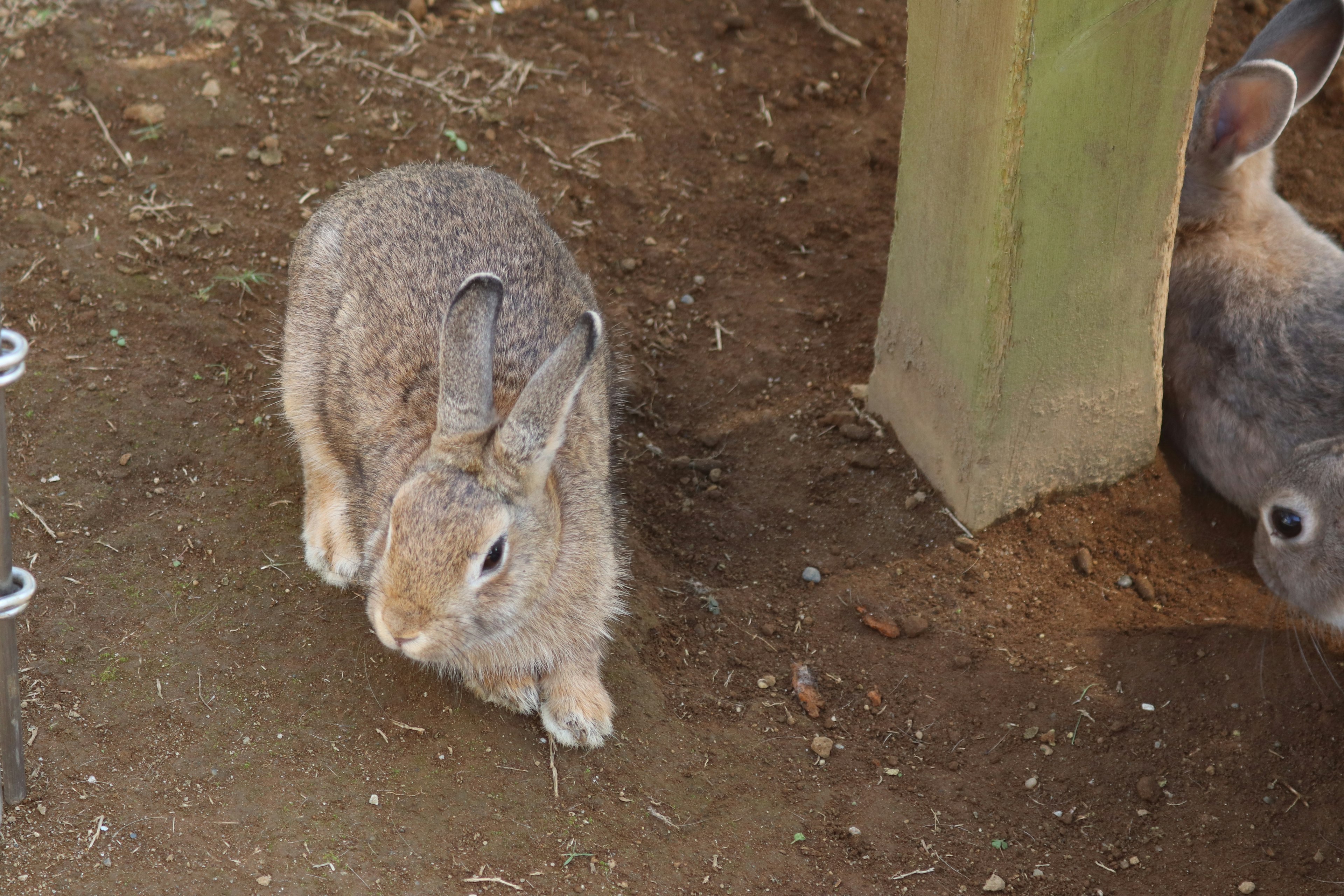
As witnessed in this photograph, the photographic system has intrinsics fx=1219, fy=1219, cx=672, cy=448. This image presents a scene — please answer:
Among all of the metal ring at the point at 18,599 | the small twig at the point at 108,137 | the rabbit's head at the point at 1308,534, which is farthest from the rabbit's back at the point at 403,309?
the rabbit's head at the point at 1308,534

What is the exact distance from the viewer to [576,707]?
153 inches

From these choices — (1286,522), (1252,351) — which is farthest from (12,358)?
(1252,351)

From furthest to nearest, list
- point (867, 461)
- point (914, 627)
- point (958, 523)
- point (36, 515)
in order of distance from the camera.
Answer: point (867, 461)
point (958, 523)
point (914, 627)
point (36, 515)

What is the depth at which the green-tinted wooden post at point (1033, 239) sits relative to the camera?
13.1 ft

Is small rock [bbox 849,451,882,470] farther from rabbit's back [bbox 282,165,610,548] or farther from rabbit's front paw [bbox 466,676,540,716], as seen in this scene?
rabbit's front paw [bbox 466,676,540,716]

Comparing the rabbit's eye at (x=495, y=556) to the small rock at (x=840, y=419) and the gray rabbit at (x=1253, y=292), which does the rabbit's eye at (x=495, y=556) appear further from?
the gray rabbit at (x=1253, y=292)

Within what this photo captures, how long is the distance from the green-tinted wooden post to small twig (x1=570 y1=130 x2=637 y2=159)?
1.95 meters

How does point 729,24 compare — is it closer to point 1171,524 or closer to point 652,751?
point 1171,524

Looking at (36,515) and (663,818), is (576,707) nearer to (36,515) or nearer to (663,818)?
(663,818)

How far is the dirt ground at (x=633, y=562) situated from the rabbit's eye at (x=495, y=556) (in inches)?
24.8

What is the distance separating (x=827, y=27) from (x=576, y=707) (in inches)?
184

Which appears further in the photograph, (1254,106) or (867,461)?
(1254,106)

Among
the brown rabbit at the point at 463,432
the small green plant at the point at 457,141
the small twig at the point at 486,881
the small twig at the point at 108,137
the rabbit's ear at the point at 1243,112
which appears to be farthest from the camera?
the small green plant at the point at 457,141

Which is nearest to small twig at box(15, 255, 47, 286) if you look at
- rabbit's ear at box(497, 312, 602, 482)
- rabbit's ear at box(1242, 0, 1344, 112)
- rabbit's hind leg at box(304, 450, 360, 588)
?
rabbit's hind leg at box(304, 450, 360, 588)
